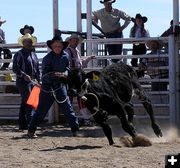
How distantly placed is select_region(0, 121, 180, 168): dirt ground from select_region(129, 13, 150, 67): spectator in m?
2.22

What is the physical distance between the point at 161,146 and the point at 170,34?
338 centimetres

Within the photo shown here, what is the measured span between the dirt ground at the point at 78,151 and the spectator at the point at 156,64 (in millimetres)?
1564

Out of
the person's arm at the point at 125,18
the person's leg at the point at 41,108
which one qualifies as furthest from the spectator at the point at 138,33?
the person's leg at the point at 41,108

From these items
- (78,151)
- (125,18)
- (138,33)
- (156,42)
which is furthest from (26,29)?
(78,151)

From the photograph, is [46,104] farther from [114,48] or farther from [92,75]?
[114,48]

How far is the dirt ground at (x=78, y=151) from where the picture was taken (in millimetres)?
6480

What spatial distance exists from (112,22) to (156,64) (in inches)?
61.3

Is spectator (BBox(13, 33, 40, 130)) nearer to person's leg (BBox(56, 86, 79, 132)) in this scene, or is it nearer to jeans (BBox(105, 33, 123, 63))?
person's leg (BBox(56, 86, 79, 132))

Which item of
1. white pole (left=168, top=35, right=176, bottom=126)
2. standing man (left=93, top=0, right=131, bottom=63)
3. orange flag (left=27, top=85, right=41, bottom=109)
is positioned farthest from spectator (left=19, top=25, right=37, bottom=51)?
white pole (left=168, top=35, right=176, bottom=126)

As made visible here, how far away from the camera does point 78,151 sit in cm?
760

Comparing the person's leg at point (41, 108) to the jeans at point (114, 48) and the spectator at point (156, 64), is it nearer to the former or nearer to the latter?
the spectator at point (156, 64)

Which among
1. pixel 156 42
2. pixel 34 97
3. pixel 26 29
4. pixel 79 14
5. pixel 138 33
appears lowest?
pixel 34 97

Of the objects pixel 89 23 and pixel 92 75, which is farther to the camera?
pixel 89 23

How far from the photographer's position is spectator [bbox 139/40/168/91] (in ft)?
36.1
